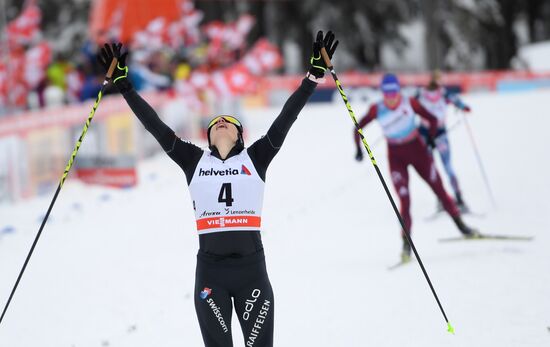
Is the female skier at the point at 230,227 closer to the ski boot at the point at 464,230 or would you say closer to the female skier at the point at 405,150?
the female skier at the point at 405,150

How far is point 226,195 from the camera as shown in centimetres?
485

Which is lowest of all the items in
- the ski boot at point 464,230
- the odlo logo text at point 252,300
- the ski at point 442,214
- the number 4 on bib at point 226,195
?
the odlo logo text at point 252,300

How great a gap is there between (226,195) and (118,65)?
1083mm

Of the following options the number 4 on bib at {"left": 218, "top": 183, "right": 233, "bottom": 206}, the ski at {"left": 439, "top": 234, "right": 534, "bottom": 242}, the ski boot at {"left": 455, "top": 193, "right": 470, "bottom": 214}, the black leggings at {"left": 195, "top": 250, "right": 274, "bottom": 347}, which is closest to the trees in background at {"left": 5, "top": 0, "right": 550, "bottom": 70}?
the ski boot at {"left": 455, "top": 193, "right": 470, "bottom": 214}

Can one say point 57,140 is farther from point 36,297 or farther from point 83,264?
point 36,297

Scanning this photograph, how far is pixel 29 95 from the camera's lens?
22984 mm

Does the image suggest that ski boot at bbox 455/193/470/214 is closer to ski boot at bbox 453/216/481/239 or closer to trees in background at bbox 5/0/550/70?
ski boot at bbox 453/216/481/239

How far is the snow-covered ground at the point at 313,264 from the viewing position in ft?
22.8

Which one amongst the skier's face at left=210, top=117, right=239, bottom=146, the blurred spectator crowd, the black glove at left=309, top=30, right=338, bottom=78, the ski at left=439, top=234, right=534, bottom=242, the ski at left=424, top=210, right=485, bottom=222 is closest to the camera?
the skier's face at left=210, top=117, right=239, bottom=146

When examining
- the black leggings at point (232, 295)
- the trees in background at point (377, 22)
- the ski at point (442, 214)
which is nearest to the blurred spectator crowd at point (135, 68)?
the ski at point (442, 214)

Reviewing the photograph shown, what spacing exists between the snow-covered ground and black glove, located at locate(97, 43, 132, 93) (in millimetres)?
2303

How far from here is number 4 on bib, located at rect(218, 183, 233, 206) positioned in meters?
4.84

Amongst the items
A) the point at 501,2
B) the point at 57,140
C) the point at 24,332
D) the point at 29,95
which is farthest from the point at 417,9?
the point at 24,332

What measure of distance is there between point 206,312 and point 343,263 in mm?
4631
